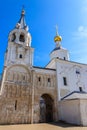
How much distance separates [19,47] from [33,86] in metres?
7.20

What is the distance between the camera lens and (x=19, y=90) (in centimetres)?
1866

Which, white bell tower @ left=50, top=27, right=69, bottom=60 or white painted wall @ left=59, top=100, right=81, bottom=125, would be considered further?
white bell tower @ left=50, top=27, right=69, bottom=60

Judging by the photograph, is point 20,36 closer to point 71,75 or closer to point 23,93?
point 23,93

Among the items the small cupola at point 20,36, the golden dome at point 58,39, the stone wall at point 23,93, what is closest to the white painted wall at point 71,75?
the stone wall at point 23,93

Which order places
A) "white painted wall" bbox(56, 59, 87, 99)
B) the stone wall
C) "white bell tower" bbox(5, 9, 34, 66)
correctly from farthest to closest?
"white painted wall" bbox(56, 59, 87, 99) < "white bell tower" bbox(5, 9, 34, 66) < the stone wall

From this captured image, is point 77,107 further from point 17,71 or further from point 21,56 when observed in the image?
point 21,56

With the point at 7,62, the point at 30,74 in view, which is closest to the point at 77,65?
the point at 30,74

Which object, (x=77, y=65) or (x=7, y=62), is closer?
(x=7, y=62)

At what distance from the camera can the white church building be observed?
55.6 ft

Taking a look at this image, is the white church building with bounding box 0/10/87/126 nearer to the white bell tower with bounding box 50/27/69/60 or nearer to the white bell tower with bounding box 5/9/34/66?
→ the white bell tower with bounding box 5/9/34/66

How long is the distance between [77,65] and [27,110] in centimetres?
1276

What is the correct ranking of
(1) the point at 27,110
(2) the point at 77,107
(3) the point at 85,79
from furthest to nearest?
(3) the point at 85,79 → (1) the point at 27,110 → (2) the point at 77,107

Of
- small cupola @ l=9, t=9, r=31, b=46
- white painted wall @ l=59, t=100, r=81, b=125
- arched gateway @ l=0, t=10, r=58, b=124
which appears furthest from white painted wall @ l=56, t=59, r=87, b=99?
small cupola @ l=9, t=9, r=31, b=46

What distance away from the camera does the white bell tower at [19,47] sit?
20758 mm
